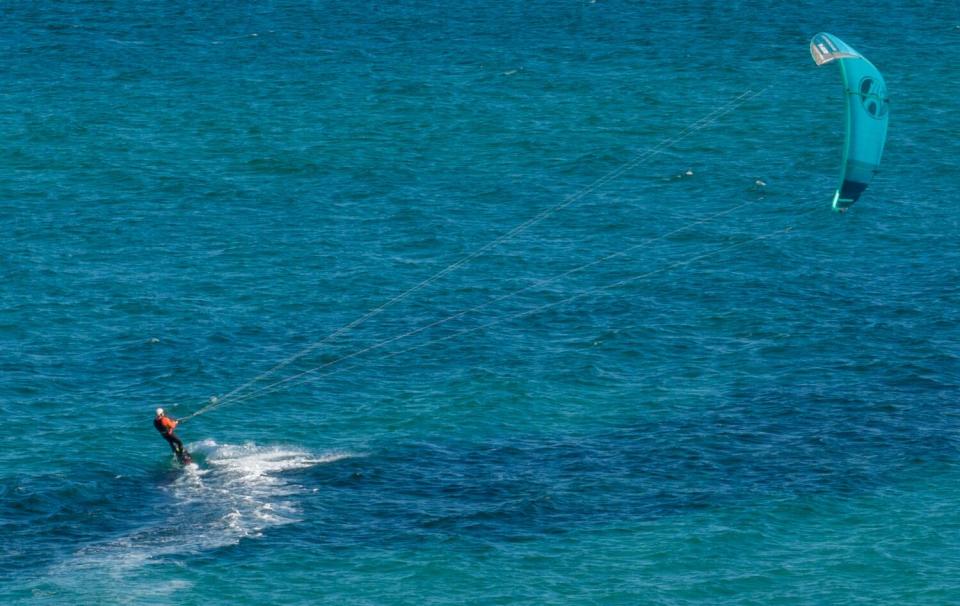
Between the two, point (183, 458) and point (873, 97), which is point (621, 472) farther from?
point (873, 97)

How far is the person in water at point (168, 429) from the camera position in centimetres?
8025

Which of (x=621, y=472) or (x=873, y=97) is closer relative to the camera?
(x=621, y=472)

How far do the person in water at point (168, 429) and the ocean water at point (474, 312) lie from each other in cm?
113

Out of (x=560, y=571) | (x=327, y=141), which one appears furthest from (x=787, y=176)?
(x=560, y=571)

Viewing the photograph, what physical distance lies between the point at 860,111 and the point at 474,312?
A: 2676 centimetres

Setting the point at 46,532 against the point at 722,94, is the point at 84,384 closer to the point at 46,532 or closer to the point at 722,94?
the point at 46,532

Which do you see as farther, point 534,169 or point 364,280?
point 534,169

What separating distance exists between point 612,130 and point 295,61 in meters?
32.1

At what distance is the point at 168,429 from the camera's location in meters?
80.3

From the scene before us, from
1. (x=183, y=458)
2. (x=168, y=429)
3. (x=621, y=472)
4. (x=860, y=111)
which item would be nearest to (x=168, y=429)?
(x=168, y=429)

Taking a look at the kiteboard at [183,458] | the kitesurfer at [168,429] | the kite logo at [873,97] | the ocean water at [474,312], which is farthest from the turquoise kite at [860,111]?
the kitesurfer at [168,429]

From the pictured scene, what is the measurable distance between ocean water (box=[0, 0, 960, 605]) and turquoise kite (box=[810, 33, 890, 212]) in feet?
40.2

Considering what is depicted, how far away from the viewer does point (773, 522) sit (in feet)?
252

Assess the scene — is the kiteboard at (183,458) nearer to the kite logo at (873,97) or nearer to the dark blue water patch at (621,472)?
the dark blue water patch at (621,472)
